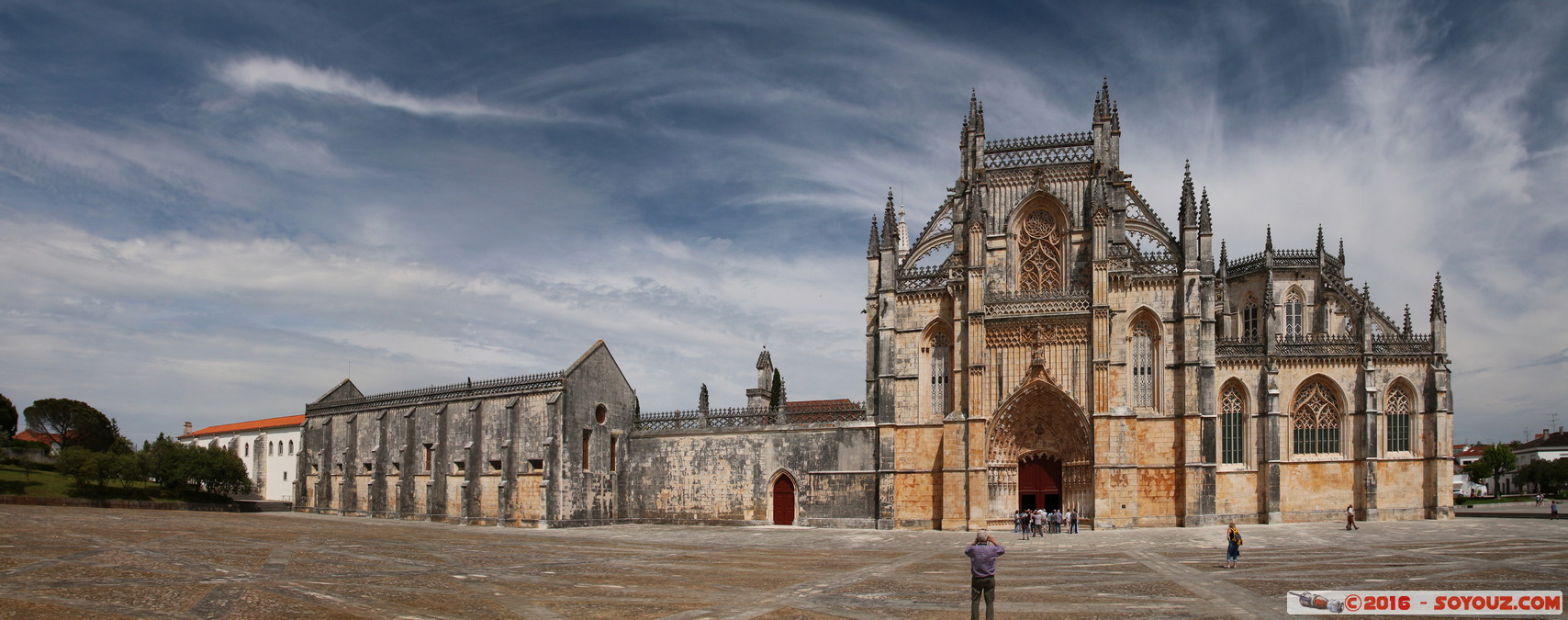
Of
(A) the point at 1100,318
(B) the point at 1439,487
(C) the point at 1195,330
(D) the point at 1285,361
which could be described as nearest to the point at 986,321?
(A) the point at 1100,318

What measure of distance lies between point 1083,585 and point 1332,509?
24.7m

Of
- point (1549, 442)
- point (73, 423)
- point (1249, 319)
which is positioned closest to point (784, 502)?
point (1249, 319)

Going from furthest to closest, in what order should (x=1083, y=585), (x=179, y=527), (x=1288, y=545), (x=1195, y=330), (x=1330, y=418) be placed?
(x=1330, y=418) < (x=1195, y=330) < (x=179, y=527) < (x=1288, y=545) < (x=1083, y=585)

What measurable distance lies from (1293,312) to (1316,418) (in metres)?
7.70

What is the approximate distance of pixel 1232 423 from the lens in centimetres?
3909

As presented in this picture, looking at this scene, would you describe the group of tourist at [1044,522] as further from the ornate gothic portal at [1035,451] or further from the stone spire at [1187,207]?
the stone spire at [1187,207]

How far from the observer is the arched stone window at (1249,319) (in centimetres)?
4600

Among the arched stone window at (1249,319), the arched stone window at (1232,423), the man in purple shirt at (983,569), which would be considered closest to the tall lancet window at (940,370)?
the arched stone window at (1232,423)

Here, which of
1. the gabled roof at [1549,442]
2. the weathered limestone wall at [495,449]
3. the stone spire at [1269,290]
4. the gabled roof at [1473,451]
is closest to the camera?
the weathered limestone wall at [495,449]

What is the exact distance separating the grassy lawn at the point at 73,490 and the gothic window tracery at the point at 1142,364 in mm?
48353

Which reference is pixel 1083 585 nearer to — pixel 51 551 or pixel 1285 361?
pixel 51 551

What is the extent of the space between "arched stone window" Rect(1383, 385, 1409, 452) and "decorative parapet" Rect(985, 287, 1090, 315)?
1311cm

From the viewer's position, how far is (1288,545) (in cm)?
2853

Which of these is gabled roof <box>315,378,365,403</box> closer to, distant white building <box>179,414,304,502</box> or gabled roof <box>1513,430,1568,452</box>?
distant white building <box>179,414,304,502</box>
